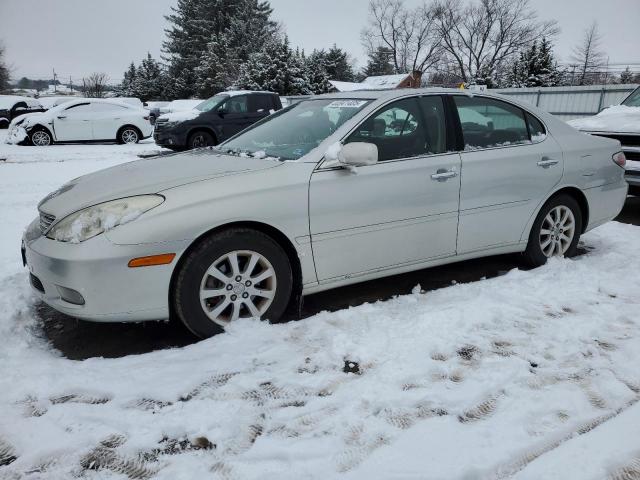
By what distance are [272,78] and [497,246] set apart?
28840mm

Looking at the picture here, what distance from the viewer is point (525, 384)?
259 centimetres

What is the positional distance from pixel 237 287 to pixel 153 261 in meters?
0.53

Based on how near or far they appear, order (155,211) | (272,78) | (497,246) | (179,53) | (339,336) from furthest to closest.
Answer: (179,53)
(272,78)
(497,246)
(339,336)
(155,211)

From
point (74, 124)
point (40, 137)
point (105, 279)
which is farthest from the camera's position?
A: point (74, 124)

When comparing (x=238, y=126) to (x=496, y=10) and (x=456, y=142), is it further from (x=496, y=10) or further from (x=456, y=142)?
(x=496, y=10)

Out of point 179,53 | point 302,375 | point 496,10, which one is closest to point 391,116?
point 302,375

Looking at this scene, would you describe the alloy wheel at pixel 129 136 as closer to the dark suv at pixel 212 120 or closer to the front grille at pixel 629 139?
the dark suv at pixel 212 120


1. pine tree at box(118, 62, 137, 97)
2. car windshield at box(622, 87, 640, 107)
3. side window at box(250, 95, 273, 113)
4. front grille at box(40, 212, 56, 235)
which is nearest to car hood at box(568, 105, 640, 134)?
car windshield at box(622, 87, 640, 107)

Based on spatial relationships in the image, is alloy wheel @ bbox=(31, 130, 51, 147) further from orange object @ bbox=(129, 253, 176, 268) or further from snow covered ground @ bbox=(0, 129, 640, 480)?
orange object @ bbox=(129, 253, 176, 268)

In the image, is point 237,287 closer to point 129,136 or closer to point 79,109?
point 129,136

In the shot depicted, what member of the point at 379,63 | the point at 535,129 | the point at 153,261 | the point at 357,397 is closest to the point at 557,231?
the point at 535,129

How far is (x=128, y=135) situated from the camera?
628 inches

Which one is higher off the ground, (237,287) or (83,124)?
(83,124)

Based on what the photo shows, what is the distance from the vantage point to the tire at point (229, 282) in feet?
9.60
